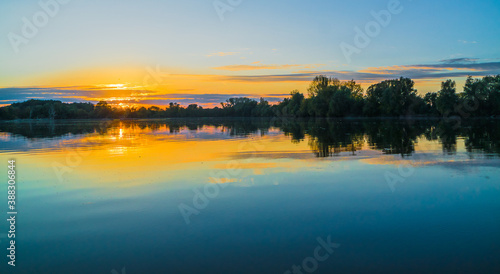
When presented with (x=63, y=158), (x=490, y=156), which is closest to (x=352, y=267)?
(x=490, y=156)

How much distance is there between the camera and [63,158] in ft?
62.3

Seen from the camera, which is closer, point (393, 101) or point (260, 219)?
point (260, 219)

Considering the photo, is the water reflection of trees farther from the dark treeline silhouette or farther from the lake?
the dark treeline silhouette

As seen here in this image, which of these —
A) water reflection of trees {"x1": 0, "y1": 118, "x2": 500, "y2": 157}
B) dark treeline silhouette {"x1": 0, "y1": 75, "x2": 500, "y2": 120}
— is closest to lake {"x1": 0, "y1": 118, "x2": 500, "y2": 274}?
water reflection of trees {"x1": 0, "y1": 118, "x2": 500, "y2": 157}

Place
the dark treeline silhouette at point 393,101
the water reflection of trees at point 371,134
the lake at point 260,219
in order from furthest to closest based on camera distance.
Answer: the dark treeline silhouette at point 393,101 → the water reflection of trees at point 371,134 → the lake at point 260,219

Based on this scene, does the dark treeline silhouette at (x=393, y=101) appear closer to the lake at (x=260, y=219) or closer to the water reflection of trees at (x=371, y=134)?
the water reflection of trees at (x=371, y=134)

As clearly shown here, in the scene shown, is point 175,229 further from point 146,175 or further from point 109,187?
point 146,175

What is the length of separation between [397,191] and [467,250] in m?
4.43

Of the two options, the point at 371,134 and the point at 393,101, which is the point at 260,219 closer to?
the point at 371,134

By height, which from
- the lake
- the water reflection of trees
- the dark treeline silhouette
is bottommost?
the lake

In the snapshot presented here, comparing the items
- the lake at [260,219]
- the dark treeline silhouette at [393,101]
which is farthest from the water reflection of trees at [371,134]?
the dark treeline silhouette at [393,101]

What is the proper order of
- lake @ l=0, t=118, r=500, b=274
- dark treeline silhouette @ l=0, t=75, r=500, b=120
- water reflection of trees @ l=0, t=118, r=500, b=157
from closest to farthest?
lake @ l=0, t=118, r=500, b=274, water reflection of trees @ l=0, t=118, r=500, b=157, dark treeline silhouette @ l=0, t=75, r=500, b=120

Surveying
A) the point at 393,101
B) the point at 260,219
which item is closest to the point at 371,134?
the point at 260,219

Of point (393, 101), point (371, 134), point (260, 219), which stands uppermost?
point (393, 101)
